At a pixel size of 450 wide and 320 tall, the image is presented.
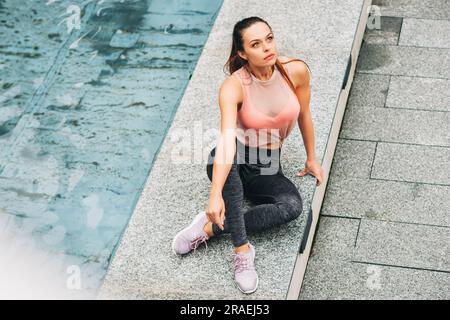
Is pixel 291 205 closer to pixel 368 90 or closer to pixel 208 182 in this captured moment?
pixel 208 182

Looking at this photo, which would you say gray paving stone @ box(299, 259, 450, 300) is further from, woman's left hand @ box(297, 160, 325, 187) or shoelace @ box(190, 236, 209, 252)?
shoelace @ box(190, 236, 209, 252)

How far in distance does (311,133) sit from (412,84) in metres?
2.32

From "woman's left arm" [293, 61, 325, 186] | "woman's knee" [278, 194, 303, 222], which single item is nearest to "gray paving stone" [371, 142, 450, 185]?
"woman's left arm" [293, 61, 325, 186]

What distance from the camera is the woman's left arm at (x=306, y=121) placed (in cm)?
590

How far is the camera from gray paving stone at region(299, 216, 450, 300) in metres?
6.34

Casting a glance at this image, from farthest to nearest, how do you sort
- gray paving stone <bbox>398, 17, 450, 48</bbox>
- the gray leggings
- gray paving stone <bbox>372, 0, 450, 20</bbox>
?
1. gray paving stone <bbox>372, 0, 450, 20</bbox>
2. gray paving stone <bbox>398, 17, 450, 48</bbox>
3. the gray leggings

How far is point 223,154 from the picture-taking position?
5.57 meters

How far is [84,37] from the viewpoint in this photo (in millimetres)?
9094

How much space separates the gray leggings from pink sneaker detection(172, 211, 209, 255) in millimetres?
108

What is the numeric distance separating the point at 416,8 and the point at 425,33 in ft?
1.63

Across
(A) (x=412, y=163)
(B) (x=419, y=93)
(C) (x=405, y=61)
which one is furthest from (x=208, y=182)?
(C) (x=405, y=61)

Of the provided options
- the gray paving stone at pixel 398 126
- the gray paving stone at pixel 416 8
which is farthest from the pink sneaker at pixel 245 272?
the gray paving stone at pixel 416 8

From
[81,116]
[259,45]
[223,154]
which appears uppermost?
[259,45]
